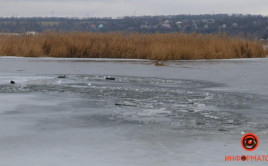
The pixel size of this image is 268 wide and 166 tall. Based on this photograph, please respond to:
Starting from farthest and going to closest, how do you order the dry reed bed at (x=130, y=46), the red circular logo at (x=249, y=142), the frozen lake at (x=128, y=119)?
1. the dry reed bed at (x=130, y=46)
2. the red circular logo at (x=249, y=142)
3. the frozen lake at (x=128, y=119)

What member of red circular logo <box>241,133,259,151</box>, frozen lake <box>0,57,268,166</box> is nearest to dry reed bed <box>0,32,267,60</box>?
frozen lake <box>0,57,268,166</box>

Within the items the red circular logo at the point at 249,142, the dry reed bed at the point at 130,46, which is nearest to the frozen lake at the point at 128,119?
the red circular logo at the point at 249,142

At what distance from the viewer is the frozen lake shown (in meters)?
4.82

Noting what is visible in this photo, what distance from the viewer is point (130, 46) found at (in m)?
21.4

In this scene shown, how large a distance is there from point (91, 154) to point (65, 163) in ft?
1.32

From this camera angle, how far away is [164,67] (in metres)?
16.5

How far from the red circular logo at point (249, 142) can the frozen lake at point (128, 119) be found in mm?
60

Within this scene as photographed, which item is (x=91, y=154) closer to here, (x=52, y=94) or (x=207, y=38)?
(x=52, y=94)

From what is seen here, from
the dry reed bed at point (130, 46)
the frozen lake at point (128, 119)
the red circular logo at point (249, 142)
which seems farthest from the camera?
the dry reed bed at point (130, 46)

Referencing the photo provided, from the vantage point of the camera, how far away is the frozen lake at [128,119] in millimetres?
4820

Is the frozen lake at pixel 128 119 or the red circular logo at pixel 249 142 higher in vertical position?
the red circular logo at pixel 249 142

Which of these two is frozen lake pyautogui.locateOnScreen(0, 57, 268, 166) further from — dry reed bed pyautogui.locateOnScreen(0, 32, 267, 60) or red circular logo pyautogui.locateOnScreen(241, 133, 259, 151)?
dry reed bed pyautogui.locateOnScreen(0, 32, 267, 60)

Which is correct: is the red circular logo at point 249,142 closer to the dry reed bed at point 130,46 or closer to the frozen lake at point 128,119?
the frozen lake at point 128,119

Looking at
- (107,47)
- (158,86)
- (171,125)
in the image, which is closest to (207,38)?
(107,47)
